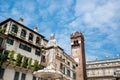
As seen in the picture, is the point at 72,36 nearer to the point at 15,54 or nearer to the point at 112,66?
the point at 112,66

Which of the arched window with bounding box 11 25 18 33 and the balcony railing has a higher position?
the arched window with bounding box 11 25 18 33

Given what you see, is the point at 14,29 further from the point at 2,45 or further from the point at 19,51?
the point at 2,45

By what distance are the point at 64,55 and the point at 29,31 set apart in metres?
12.5

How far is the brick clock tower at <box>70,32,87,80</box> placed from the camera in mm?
54419

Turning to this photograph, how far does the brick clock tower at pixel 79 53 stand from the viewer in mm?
54419

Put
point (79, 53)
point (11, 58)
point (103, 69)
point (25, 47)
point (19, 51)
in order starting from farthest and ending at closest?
point (103, 69) → point (79, 53) → point (25, 47) → point (19, 51) → point (11, 58)

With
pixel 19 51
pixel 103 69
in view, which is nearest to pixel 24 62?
pixel 19 51

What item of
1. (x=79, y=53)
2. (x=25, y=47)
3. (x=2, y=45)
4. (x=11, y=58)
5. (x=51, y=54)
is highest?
(x=79, y=53)

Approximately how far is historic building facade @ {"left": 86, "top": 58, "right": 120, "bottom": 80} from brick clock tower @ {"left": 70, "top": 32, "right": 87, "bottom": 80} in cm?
689

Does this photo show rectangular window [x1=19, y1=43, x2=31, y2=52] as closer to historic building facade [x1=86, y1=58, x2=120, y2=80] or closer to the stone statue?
the stone statue

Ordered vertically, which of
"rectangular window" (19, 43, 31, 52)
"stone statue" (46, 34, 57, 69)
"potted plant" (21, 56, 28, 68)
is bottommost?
"stone statue" (46, 34, 57, 69)

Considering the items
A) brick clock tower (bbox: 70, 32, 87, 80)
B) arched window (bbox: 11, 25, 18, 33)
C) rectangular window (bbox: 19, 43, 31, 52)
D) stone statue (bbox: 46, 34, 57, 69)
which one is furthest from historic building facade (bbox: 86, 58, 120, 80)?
stone statue (bbox: 46, 34, 57, 69)

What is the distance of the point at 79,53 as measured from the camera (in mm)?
56500

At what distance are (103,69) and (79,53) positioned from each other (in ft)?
37.0
